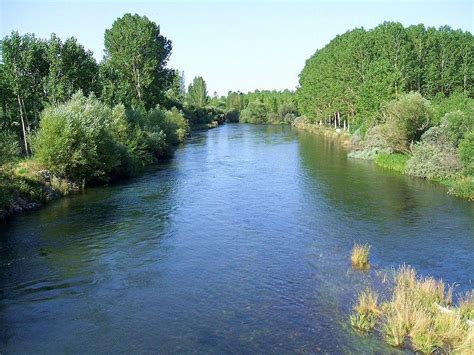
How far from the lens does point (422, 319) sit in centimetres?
1573

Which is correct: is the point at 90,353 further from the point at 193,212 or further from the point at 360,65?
the point at 360,65

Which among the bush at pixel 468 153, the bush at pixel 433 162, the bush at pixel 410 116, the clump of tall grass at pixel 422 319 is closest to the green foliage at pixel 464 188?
the bush at pixel 468 153

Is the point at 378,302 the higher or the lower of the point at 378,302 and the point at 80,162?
the lower

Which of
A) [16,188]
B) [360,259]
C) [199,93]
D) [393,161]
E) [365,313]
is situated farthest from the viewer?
[199,93]

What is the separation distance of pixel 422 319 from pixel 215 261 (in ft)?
35.9

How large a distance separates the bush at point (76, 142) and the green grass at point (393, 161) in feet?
92.8

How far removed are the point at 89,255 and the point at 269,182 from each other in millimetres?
23399

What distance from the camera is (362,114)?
6919 cm

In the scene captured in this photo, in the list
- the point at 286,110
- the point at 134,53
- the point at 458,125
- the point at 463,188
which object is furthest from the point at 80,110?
the point at 286,110

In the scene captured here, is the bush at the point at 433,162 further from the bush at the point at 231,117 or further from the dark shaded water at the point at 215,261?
the bush at the point at 231,117

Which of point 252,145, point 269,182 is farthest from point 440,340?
point 252,145

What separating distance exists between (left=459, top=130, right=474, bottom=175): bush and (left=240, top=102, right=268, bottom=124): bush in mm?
118069

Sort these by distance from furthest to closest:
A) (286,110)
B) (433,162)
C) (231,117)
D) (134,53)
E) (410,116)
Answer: (231,117) < (286,110) < (134,53) < (410,116) < (433,162)

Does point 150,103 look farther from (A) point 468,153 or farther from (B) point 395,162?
(A) point 468,153
